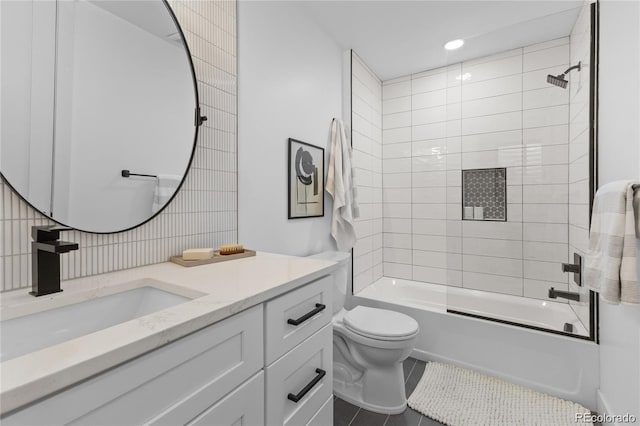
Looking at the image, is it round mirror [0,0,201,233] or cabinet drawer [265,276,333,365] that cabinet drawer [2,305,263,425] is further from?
round mirror [0,0,201,233]

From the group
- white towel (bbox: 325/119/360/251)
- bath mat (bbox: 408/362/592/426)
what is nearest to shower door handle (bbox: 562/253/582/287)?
bath mat (bbox: 408/362/592/426)

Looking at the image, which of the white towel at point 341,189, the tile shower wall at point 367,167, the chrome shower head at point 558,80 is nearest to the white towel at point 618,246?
the chrome shower head at point 558,80

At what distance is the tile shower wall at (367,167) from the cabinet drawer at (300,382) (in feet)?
5.10

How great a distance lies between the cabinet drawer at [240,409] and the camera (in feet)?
2.22

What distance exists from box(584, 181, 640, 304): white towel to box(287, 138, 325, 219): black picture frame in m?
1.51

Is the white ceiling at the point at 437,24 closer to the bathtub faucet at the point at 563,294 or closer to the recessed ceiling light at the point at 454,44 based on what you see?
the recessed ceiling light at the point at 454,44

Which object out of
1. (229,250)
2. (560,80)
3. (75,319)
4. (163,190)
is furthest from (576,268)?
(75,319)

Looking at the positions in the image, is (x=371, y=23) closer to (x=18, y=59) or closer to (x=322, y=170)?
A: (x=322, y=170)

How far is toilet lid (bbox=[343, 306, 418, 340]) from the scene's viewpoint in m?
1.62

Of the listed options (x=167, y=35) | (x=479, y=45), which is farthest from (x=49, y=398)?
(x=479, y=45)

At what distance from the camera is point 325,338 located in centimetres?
111

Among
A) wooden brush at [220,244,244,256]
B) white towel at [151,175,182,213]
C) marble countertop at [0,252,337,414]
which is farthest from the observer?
wooden brush at [220,244,244,256]

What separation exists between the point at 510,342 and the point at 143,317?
2.21 m

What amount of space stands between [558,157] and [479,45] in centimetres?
114
